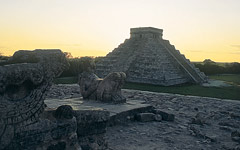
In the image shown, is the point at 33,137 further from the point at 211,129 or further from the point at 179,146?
the point at 211,129

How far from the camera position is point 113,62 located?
25.2m

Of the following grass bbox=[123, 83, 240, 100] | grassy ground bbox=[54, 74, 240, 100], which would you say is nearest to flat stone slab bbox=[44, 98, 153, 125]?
grass bbox=[123, 83, 240, 100]

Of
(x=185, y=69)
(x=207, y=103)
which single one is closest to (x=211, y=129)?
(x=207, y=103)

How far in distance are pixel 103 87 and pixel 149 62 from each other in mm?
13998

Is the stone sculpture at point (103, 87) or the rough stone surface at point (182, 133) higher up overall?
the stone sculpture at point (103, 87)

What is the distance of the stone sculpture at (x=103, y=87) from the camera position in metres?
8.77

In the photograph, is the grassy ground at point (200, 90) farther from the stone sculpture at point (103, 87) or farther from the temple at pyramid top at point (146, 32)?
the temple at pyramid top at point (146, 32)

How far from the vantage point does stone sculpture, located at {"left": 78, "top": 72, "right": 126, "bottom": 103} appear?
28.8 ft

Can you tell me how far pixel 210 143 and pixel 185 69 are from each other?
61.2 ft

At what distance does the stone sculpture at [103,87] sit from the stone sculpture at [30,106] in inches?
179

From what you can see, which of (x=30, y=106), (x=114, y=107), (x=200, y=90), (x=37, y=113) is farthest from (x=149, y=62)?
(x=30, y=106)

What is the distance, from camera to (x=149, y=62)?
22375 mm

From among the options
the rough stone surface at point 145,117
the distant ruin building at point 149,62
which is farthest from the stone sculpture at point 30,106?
the distant ruin building at point 149,62

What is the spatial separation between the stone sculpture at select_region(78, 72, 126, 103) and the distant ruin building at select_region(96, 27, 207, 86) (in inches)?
445
